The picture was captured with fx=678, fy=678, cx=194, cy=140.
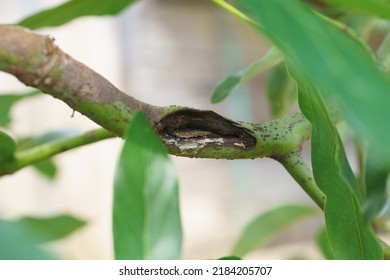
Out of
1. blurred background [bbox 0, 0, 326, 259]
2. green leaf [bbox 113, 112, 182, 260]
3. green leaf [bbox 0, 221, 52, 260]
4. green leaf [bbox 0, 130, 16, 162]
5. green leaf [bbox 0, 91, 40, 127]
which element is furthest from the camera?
blurred background [bbox 0, 0, 326, 259]

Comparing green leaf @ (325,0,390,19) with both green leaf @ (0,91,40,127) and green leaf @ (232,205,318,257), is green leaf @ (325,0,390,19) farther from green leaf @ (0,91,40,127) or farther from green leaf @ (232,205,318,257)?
green leaf @ (232,205,318,257)

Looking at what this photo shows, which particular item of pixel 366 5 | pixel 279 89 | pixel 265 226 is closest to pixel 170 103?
pixel 265 226

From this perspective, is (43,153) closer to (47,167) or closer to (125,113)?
(125,113)

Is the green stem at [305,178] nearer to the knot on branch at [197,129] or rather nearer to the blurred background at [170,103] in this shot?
the knot on branch at [197,129]

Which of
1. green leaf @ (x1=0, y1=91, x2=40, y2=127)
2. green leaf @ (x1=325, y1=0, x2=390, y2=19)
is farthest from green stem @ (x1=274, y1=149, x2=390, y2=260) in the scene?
green leaf @ (x1=0, y1=91, x2=40, y2=127)

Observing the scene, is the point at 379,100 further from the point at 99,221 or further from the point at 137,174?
the point at 99,221

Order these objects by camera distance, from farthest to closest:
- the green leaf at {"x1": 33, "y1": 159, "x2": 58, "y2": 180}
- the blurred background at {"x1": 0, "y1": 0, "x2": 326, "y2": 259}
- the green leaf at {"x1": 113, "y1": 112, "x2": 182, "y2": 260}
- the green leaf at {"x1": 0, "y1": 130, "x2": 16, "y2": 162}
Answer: the blurred background at {"x1": 0, "y1": 0, "x2": 326, "y2": 259} → the green leaf at {"x1": 33, "y1": 159, "x2": 58, "y2": 180} → the green leaf at {"x1": 0, "y1": 130, "x2": 16, "y2": 162} → the green leaf at {"x1": 113, "y1": 112, "x2": 182, "y2": 260}
